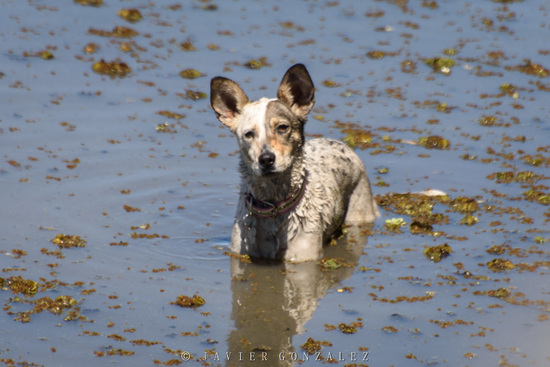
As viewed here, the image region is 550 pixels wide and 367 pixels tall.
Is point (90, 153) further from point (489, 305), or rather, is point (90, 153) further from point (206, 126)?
point (489, 305)

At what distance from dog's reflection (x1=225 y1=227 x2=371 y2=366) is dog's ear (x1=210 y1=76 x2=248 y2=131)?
4.82 ft

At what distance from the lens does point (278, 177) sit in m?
8.46

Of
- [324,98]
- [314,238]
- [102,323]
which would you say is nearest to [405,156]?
[324,98]

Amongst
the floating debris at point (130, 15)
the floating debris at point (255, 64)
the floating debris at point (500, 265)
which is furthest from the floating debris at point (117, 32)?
the floating debris at point (500, 265)

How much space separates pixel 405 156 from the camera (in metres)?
11.9

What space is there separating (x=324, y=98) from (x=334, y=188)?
460 cm

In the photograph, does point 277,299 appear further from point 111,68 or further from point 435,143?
point 111,68

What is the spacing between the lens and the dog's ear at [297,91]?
8430 mm

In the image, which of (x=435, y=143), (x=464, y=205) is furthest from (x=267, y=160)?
(x=435, y=143)

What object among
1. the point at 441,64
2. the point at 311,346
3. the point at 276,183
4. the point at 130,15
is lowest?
the point at 311,346

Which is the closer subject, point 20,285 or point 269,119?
point 20,285

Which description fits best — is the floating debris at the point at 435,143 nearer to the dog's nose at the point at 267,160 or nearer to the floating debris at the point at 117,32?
the dog's nose at the point at 267,160

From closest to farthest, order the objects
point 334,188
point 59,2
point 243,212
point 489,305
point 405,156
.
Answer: point 489,305 → point 243,212 → point 334,188 → point 405,156 → point 59,2

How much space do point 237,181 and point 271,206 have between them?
238 centimetres
